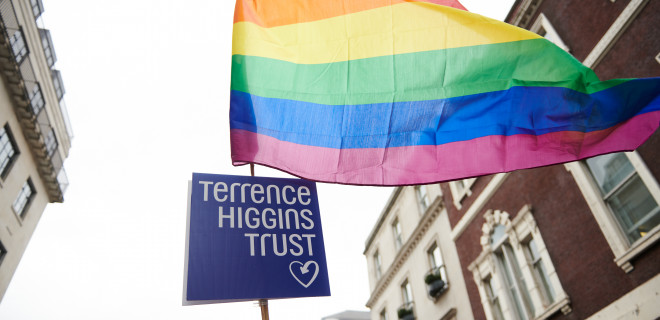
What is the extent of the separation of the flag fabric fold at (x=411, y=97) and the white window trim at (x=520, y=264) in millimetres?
7621

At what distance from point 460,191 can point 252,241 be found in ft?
47.5

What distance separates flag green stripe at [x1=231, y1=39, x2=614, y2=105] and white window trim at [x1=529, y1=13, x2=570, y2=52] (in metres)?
7.28

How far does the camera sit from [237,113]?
6.38m

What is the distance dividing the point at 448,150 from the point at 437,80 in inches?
40.8

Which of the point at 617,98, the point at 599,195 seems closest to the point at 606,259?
the point at 599,195

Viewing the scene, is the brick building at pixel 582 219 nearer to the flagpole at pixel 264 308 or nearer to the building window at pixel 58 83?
the flagpole at pixel 264 308

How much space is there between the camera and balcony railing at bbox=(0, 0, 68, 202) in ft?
71.5

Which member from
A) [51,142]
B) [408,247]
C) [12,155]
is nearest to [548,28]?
[408,247]

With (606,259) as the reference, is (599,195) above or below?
above

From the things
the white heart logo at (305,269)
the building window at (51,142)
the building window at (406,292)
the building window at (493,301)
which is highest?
the building window at (51,142)

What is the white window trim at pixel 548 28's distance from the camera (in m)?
12.8

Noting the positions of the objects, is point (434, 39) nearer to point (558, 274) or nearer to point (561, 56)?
point (561, 56)

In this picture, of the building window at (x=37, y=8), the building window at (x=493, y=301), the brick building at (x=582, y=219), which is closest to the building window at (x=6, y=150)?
the building window at (x=37, y=8)

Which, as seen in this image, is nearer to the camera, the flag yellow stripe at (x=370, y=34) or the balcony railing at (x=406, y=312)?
the flag yellow stripe at (x=370, y=34)
